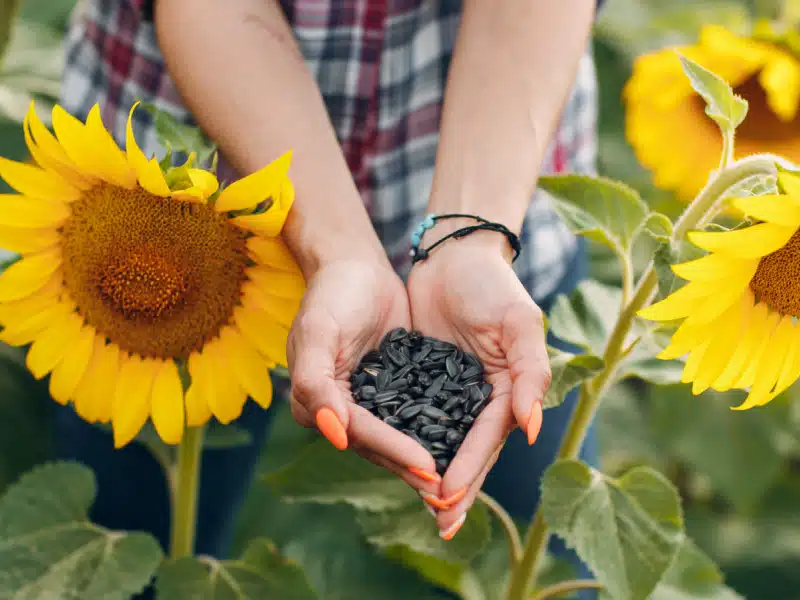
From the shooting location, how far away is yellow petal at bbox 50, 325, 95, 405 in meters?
0.82

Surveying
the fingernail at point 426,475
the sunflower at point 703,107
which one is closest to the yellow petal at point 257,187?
the fingernail at point 426,475

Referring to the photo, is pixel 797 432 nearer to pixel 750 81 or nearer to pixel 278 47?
pixel 750 81

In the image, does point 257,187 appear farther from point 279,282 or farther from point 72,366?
point 72,366

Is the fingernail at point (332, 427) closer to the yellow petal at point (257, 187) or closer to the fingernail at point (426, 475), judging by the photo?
the fingernail at point (426, 475)

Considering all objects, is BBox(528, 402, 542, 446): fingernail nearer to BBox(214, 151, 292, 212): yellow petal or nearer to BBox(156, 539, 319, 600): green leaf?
BBox(214, 151, 292, 212): yellow petal

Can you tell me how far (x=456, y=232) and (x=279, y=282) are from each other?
0.51ft

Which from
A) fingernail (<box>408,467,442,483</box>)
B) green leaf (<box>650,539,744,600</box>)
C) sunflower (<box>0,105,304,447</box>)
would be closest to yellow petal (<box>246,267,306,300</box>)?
sunflower (<box>0,105,304,447</box>)

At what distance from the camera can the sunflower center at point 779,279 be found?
2.27ft

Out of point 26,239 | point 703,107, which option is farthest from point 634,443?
point 26,239

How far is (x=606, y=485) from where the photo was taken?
2.73 ft

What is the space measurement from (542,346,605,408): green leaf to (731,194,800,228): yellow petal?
0.20 m

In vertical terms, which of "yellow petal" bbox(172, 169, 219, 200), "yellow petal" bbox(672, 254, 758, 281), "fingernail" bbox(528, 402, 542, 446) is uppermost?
"yellow petal" bbox(672, 254, 758, 281)

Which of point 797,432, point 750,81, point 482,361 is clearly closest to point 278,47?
point 482,361

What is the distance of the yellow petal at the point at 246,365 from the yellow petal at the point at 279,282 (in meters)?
0.05
